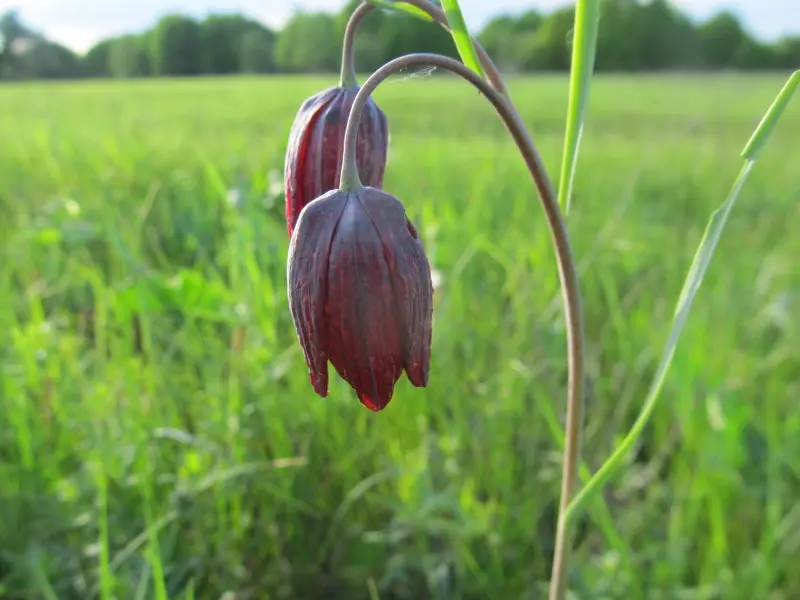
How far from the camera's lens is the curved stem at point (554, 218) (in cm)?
53

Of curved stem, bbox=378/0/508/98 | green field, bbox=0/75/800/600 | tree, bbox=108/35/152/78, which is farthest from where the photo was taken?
tree, bbox=108/35/152/78

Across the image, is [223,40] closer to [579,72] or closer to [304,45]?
[304,45]

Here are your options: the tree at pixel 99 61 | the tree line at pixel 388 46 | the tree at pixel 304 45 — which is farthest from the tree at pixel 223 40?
the tree at pixel 99 61

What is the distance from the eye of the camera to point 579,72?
2.12ft

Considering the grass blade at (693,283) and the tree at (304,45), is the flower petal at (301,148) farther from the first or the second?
the tree at (304,45)

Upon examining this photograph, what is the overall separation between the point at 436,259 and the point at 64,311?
0.82 metres

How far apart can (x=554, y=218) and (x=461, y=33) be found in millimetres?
161

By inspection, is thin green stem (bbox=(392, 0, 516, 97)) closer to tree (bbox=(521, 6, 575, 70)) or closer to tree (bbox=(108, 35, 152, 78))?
tree (bbox=(108, 35, 152, 78))

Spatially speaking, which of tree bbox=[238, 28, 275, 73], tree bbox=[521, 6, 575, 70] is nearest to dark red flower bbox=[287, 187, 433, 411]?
tree bbox=[238, 28, 275, 73]

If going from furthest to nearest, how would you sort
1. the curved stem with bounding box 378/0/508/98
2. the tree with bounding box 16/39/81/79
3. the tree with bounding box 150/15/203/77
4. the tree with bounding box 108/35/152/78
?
the tree with bounding box 150/15/203/77
the tree with bounding box 108/35/152/78
the tree with bounding box 16/39/81/79
the curved stem with bounding box 378/0/508/98

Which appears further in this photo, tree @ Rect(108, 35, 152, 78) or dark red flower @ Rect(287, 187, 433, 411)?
tree @ Rect(108, 35, 152, 78)

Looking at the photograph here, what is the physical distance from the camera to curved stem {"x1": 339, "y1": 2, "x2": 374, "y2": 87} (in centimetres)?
62

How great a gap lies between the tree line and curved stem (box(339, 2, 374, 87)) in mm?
15869

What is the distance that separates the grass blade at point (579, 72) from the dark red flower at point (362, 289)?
0.58 ft
